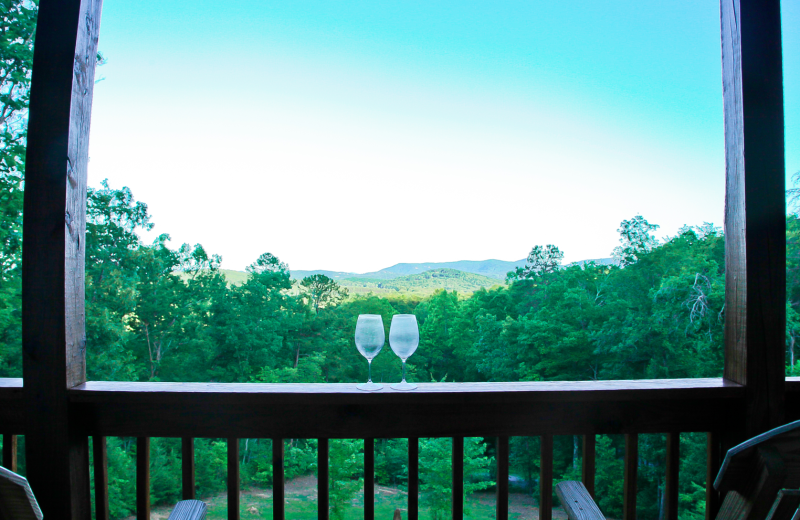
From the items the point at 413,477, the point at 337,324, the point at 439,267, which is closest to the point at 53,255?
the point at 413,477

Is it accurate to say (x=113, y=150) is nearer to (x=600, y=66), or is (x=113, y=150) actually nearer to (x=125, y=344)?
(x=125, y=344)

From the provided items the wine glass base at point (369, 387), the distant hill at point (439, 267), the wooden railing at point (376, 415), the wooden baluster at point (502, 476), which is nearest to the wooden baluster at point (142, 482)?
the wooden railing at point (376, 415)

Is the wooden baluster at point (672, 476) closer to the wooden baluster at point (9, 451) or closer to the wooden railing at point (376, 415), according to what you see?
the wooden railing at point (376, 415)

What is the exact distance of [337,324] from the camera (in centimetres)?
438

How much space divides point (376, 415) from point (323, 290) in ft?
9.96

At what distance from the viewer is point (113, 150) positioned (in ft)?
Answer: 13.6

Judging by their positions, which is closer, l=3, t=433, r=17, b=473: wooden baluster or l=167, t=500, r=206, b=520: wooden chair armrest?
l=167, t=500, r=206, b=520: wooden chair armrest

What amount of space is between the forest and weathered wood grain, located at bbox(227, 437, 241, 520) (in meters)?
2.75

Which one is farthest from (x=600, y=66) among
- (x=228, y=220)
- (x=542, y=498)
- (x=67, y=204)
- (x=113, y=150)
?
(x=113, y=150)

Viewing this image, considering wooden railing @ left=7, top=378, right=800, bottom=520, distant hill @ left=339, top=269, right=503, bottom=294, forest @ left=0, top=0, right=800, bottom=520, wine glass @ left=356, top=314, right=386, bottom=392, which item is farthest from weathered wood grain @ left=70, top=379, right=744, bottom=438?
forest @ left=0, top=0, right=800, bottom=520

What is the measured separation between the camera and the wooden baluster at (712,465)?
3.98 feet

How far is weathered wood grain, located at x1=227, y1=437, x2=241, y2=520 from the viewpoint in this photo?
3.75 ft

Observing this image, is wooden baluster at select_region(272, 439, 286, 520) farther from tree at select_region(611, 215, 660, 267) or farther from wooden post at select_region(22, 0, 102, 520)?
tree at select_region(611, 215, 660, 267)

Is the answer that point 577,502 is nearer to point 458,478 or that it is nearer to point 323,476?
point 458,478
